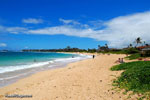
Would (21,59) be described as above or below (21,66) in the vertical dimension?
above

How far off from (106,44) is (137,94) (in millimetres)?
121926

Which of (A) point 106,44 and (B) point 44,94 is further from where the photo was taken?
A: (A) point 106,44

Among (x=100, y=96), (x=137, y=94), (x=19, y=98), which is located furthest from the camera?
(x=19, y=98)

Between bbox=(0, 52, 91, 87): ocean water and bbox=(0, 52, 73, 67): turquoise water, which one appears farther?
bbox=(0, 52, 73, 67): turquoise water

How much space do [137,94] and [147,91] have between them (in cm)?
47

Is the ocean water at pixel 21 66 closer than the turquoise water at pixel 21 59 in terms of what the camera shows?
Yes

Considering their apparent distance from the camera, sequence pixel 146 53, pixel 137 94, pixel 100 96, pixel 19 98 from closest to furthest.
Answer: pixel 137 94 → pixel 100 96 → pixel 19 98 → pixel 146 53

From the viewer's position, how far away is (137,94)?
491cm

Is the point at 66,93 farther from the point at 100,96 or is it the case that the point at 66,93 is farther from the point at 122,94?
the point at 122,94

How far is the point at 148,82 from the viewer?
19.0 feet

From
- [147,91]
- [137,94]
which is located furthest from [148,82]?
[137,94]

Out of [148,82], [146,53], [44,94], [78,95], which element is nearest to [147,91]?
[148,82]

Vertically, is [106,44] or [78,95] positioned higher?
[106,44]

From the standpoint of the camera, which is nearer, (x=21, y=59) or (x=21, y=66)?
(x=21, y=66)
